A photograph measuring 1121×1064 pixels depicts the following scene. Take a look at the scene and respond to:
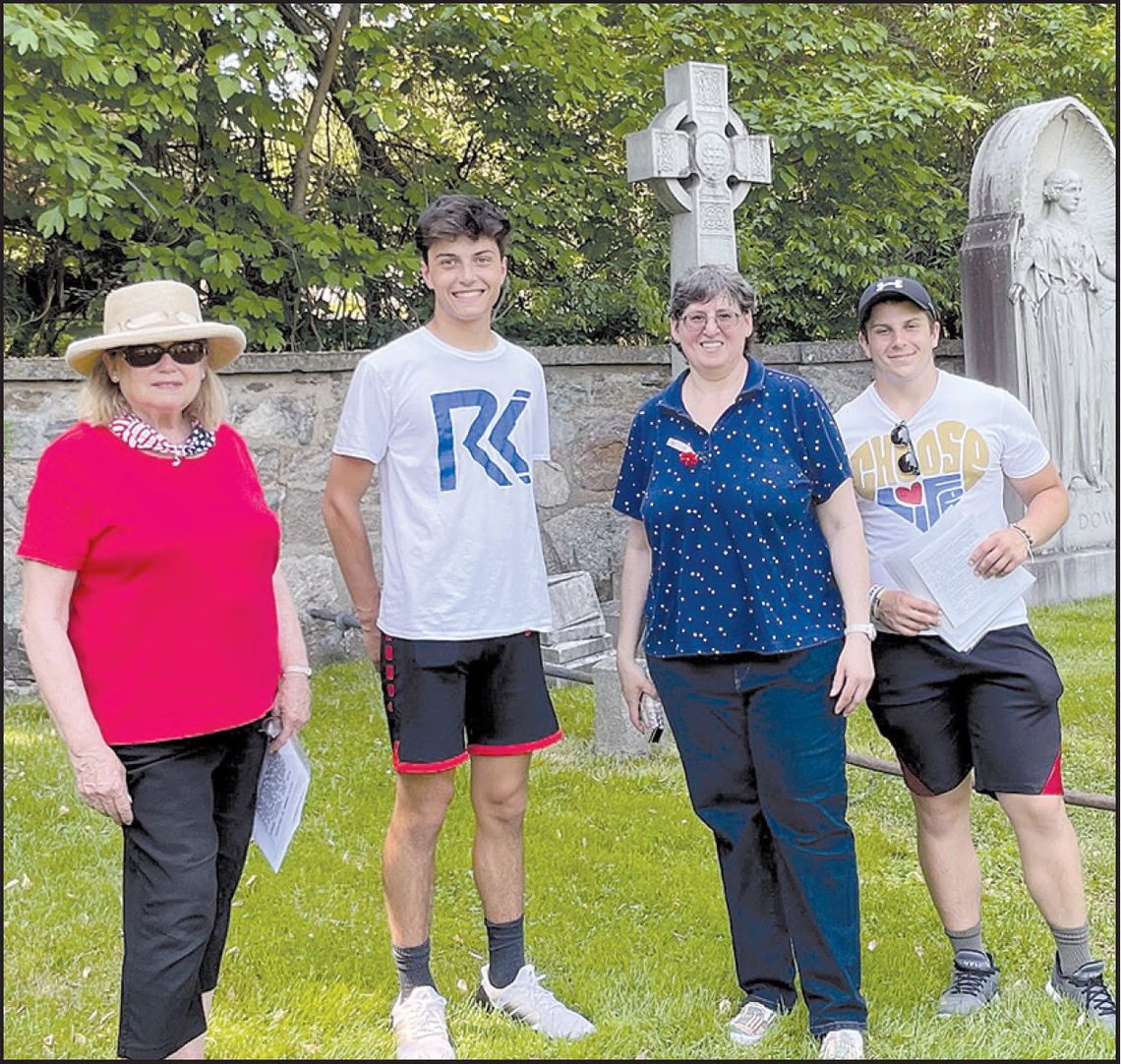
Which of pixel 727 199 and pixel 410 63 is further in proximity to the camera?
pixel 410 63

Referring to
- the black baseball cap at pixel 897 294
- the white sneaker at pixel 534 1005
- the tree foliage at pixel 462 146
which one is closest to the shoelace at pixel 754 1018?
the white sneaker at pixel 534 1005

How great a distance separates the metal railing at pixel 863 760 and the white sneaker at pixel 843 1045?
28.9 inches

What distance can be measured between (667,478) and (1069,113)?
724 cm

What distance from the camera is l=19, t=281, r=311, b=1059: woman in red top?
2.66m

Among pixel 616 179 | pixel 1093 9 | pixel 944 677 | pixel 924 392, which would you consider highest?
pixel 1093 9

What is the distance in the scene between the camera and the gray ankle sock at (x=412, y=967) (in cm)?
337

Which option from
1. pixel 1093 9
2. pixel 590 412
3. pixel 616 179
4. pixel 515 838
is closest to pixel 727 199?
pixel 590 412

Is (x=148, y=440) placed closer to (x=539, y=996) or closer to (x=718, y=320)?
(x=718, y=320)

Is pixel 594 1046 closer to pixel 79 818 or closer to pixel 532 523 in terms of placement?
pixel 532 523

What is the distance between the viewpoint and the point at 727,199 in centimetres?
644

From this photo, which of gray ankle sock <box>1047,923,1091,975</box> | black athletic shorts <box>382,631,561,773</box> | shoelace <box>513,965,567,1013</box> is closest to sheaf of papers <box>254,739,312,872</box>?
black athletic shorts <box>382,631,561,773</box>

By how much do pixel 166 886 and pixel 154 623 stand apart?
523 millimetres

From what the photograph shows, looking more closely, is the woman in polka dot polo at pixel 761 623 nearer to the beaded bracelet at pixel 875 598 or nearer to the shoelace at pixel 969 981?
the beaded bracelet at pixel 875 598

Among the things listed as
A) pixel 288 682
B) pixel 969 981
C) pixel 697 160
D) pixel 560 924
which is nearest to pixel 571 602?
pixel 697 160
